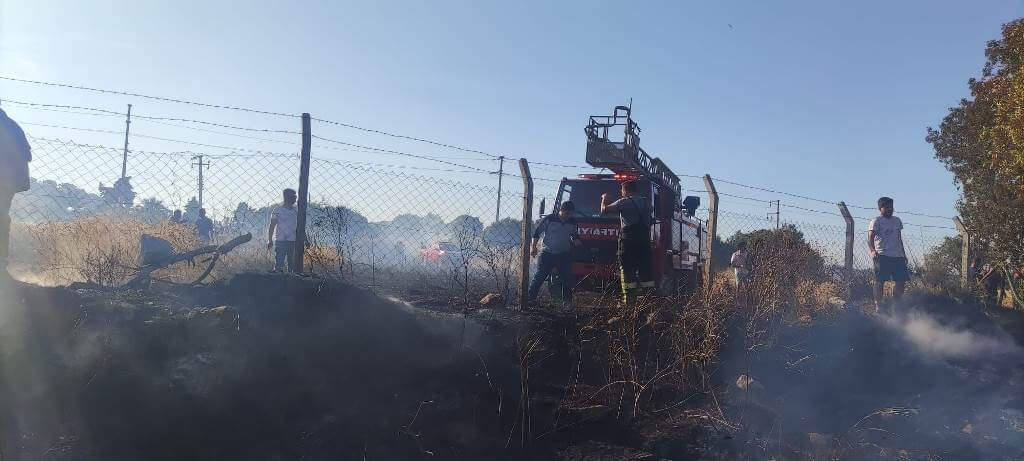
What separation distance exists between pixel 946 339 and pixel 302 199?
7622 mm

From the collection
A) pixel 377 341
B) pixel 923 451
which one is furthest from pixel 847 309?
pixel 377 341

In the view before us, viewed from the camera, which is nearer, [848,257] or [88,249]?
[88,249]

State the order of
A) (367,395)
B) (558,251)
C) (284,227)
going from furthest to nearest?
(284,227)
(558,251)
(367,395)

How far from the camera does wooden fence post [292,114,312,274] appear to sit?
6676 mm

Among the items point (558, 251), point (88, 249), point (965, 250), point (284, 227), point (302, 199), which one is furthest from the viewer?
point (965, 250)

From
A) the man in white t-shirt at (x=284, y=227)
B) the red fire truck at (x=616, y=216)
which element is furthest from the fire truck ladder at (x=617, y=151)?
the man in white t-shirt at (x=284, y=227)

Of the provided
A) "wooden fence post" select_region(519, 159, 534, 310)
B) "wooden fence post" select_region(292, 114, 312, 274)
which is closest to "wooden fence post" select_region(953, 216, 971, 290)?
"wooden fence post" select_region(519, 159, 534, 310)

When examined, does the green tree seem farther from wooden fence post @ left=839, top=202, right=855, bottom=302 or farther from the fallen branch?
the fallen branch

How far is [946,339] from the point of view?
7.74 m

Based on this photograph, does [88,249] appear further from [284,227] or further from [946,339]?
[946,339]

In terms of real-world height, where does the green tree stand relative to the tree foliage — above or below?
below

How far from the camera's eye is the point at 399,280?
30.9 ft

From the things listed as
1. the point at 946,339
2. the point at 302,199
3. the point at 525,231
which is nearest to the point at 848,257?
the point at 946,339

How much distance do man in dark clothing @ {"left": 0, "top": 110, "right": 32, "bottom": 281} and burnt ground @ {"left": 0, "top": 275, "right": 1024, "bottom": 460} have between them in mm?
831
